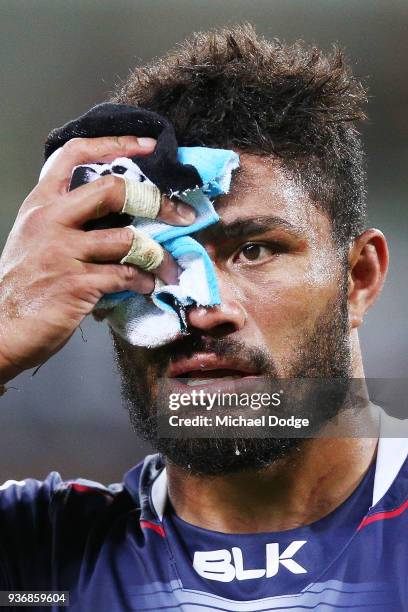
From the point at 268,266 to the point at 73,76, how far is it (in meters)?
1.04

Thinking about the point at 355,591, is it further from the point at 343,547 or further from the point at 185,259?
the point at 185,259

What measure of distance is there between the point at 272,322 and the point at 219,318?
89 mm

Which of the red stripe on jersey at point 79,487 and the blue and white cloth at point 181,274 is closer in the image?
the blue and white cloth at point 181,274

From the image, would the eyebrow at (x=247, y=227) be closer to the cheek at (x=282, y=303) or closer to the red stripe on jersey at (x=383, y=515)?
the cheek at (x=282, y=303)

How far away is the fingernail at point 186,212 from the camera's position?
0.83 meters

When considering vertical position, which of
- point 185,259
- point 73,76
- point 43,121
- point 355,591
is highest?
point 73,76

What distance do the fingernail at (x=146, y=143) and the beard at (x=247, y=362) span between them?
0.70 feet

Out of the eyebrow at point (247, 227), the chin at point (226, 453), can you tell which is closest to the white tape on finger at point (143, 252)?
the eyebrow at point (247, 227)

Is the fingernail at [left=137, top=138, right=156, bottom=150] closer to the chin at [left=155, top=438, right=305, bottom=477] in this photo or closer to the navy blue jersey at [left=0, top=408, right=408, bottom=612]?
the chin at [left=155, top=438, right=305, bottom=477]

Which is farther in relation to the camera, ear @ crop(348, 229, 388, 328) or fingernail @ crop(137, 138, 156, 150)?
ear @ crop(348, 229, 388, 328)

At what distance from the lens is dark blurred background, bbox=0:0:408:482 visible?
1.43m

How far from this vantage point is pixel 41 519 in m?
1.00

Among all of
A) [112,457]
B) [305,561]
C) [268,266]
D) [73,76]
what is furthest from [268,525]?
[73,76]

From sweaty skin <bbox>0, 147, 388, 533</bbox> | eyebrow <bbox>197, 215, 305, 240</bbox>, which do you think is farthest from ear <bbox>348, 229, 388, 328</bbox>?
eyebrow <bbox>197, 215, 305, 240</bbox>
